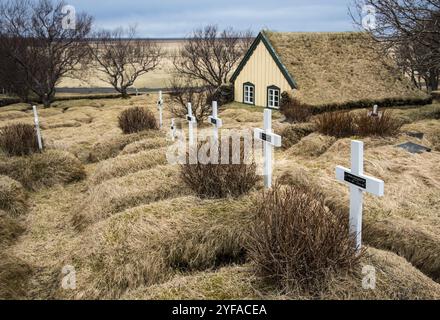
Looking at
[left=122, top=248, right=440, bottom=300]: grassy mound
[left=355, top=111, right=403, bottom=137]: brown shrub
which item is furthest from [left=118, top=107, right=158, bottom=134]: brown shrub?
[left=122, top=248, right=440, bottom=300]: grassy mound

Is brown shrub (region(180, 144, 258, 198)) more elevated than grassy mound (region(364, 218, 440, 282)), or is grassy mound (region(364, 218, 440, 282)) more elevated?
brown shrub (region(180, 144, 258, 198))

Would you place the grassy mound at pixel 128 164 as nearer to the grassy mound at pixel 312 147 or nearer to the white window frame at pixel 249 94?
the grassy mound at pixel 312 147

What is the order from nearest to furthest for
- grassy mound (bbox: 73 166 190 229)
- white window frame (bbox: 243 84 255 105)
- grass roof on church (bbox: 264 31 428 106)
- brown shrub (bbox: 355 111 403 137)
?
grassy mound (bbox: 73 166 190 229), brown shrub (bbox: 355 111 403 137), grass roof on church (bbox: 264 31 428 106), white window frame (bbox: 243 84 255 105)

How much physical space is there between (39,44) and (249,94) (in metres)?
18.5

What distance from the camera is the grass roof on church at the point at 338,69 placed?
21.1 meters

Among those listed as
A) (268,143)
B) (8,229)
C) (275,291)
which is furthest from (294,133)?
(275,291)

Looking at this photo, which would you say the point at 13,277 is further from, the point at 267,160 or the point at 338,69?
the point at 338,69

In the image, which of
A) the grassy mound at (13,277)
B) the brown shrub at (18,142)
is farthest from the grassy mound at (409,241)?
the brown shrub at (18,142)

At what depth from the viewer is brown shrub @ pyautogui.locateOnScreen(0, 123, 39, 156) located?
36.8ft

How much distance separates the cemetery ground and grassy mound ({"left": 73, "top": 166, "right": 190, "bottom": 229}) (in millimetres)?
26

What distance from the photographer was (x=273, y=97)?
2261 centimetres

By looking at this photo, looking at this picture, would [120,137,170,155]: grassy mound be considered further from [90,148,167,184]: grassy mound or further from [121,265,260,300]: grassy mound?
[121,265,260,300]: grassy mound

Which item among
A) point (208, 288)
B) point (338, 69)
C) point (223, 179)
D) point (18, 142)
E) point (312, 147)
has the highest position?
point (338, 69)

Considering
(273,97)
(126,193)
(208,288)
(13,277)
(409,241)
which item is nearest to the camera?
(208,288)
